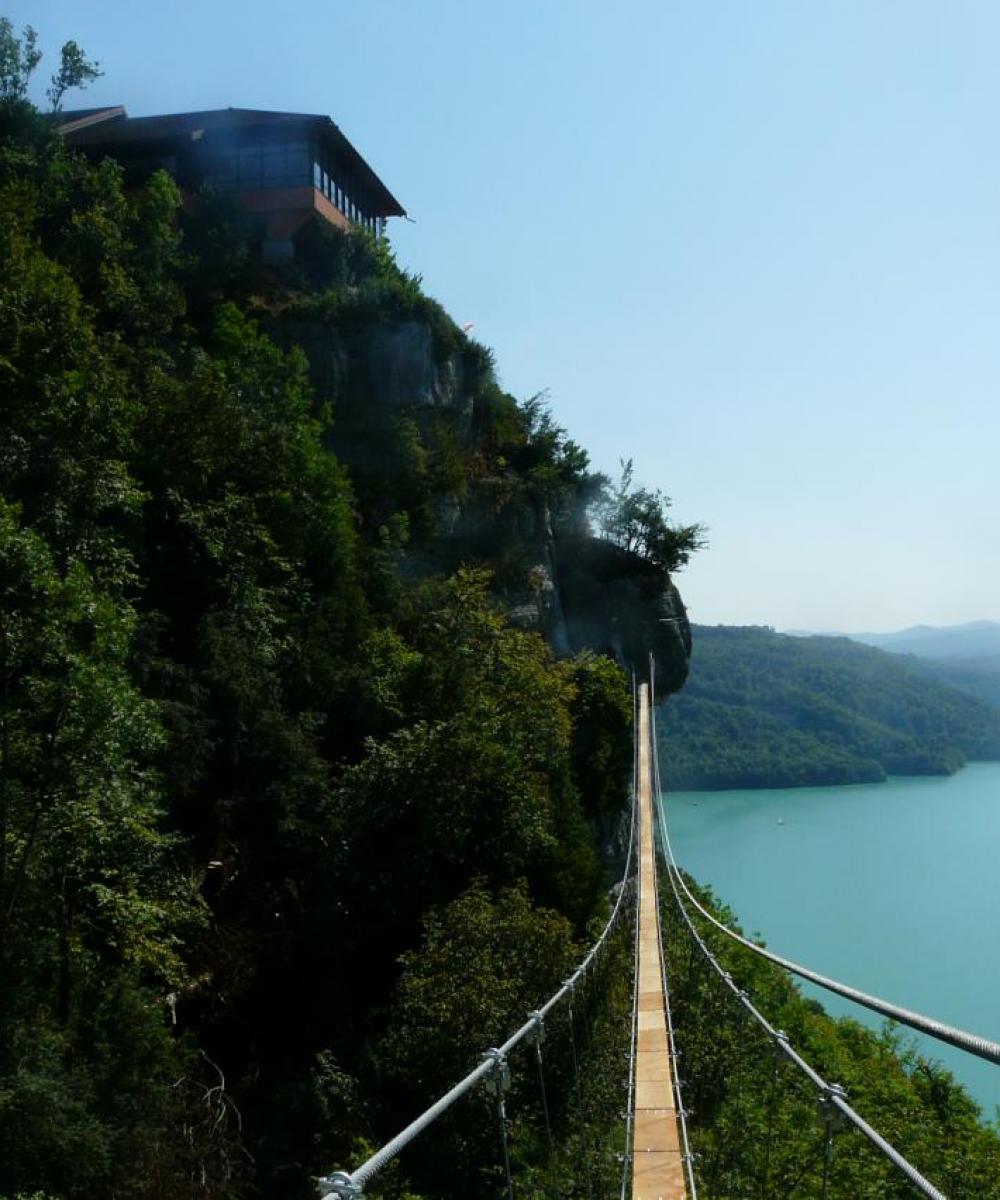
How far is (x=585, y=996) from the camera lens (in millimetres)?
8766

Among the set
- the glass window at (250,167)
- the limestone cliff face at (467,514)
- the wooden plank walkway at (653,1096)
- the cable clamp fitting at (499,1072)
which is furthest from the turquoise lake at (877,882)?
the cable clamp fitting at (499,1072)

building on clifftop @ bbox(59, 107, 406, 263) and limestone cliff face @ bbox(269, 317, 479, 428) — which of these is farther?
building on clifftop @ bbox(59, 107, 406, 263)

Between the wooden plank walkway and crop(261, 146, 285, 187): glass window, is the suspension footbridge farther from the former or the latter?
crop(261, 146, 285, 187): glass window

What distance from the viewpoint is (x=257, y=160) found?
1895 centimetres

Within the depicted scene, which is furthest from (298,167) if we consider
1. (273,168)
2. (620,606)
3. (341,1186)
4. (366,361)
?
(341,1186)

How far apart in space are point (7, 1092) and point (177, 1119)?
2.06 meters

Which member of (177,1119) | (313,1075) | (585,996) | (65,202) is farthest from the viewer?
(65,202)

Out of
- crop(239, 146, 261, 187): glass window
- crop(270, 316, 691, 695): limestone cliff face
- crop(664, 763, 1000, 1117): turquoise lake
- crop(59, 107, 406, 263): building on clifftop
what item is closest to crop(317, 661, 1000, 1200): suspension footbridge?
crop(270, 316, 691, 695): limestone cliff face

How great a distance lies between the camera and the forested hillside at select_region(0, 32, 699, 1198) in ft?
24.7

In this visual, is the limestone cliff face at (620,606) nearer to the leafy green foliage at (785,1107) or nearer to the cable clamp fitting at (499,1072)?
the leafy green foliage at (785,1107)

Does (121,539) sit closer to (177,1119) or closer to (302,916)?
(302,916)

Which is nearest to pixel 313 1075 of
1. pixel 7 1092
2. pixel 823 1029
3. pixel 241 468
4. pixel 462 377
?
pixel 7 1092

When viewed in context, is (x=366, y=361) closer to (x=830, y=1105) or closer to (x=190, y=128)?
(x=190, y=128)

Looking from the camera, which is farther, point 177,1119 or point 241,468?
point 241,468
